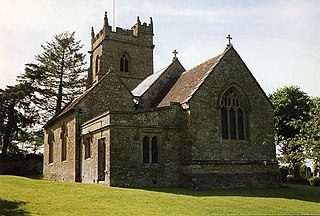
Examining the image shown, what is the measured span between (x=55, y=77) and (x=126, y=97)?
2904 centimetres

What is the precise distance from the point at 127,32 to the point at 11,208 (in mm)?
35125

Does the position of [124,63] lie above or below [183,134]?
above

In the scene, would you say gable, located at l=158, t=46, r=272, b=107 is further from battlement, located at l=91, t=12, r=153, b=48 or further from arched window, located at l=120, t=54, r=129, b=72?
battlement, located at l=91, t=12, r=153, b=48

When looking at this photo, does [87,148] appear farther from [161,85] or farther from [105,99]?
[161,85]

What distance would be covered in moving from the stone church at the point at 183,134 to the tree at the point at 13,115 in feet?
59.9

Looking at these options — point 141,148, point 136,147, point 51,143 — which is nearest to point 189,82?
point 141,148

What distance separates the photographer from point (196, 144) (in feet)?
73.3

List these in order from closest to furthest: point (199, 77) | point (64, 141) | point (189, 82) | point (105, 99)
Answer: point (199, 77) → point (189, 82) → point (105, 99) → point (64, 141)

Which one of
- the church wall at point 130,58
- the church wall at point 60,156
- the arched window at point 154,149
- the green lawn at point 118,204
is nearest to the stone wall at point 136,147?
the arched window at point 154,149

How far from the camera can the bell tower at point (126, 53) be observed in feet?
143

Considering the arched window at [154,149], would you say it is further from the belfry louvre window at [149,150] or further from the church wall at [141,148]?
the church wall at [141,148]

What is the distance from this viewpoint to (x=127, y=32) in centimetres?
4528

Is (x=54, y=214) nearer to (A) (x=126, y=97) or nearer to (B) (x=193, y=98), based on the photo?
(B) (x=193, y=98)

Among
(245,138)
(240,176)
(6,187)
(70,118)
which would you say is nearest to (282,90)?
(245,138)
